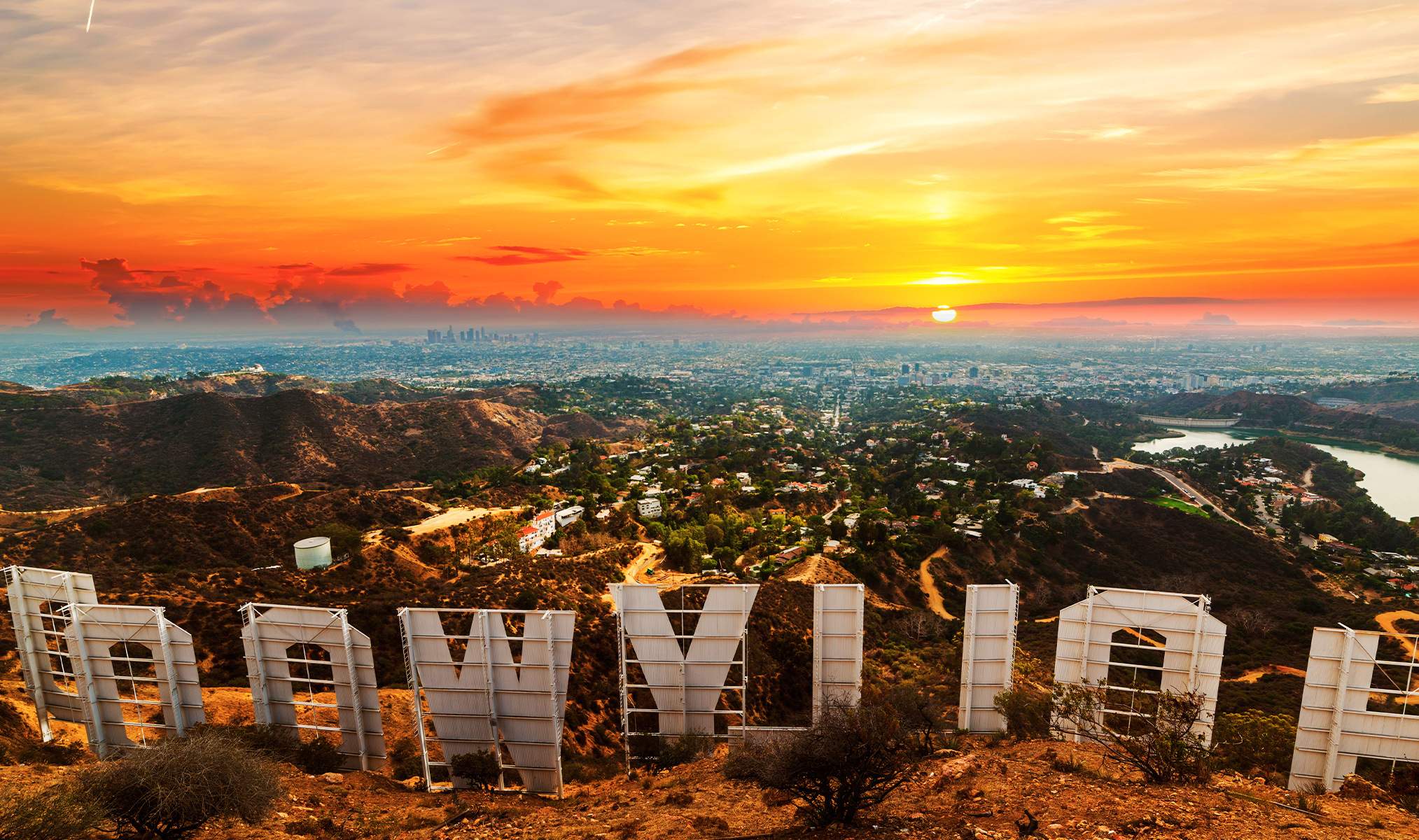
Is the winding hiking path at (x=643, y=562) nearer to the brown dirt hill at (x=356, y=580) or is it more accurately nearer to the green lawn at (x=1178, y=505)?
the brown dirt hill at (x=356, y=580)

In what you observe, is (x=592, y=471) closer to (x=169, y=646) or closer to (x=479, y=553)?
(x=479, y=553)

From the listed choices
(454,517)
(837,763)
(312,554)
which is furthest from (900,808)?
(454,517)

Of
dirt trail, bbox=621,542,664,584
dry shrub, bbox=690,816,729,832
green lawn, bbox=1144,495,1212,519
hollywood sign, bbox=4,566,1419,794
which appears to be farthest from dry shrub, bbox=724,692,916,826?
green lawn, bbox=1144,495,1212,519

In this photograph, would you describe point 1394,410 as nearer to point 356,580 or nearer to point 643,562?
point 643,562

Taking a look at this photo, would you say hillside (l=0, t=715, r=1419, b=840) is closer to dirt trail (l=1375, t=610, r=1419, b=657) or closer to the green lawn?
dirt trail (l=1375, t=610, r=1419, b=657)

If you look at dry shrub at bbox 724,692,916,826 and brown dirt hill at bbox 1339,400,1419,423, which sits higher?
dry shrub at bbox 724,692,916,826


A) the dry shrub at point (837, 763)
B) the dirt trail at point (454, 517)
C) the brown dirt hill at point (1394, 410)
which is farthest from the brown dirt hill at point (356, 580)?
the brown dirt hill at point (1394, 410)

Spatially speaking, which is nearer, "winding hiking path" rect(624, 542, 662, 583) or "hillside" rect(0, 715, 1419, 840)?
"hillside" rect(0, 715, 1419, 840)
